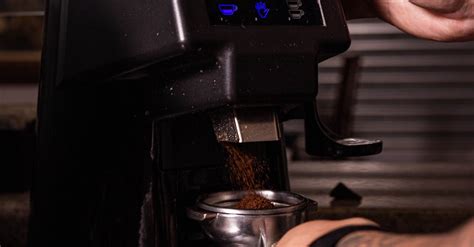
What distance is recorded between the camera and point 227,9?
792mm

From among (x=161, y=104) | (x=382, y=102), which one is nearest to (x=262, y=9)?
(x=161, y=104)

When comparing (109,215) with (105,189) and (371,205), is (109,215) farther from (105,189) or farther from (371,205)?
(371,205)

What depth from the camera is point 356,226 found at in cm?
75

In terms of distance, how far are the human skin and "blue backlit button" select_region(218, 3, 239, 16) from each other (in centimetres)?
25

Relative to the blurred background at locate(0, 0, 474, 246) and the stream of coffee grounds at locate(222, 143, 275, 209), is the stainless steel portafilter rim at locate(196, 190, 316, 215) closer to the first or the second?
the stream of coffee grounds at locate(222, 143, 275, 209)

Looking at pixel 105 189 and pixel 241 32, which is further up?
pixel 241 32

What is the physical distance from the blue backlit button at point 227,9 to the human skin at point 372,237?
A: 25 cm

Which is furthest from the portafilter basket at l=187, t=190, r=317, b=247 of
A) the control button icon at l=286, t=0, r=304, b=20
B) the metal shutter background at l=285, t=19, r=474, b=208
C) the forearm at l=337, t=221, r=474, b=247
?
the metal shutter background at l=285, t=19, r=474, b=208

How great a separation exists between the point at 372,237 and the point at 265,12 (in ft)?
0.90

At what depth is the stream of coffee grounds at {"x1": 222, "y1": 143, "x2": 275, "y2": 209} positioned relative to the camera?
34.7 inches

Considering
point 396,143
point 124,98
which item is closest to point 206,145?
point 124,98

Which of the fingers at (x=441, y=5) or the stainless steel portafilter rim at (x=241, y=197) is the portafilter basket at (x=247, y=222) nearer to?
the stainless steel portafilter rim at (x=241, y=197)

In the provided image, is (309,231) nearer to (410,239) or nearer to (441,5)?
(410,239)

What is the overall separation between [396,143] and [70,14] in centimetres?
364
